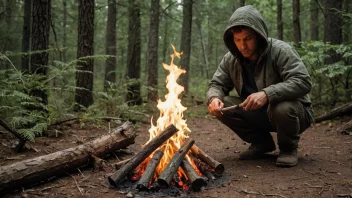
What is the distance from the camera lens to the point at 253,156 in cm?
411

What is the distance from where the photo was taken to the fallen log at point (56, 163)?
2795 millimetres

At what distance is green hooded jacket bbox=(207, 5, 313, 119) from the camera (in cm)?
329

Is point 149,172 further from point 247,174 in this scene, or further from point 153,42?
point 153,42

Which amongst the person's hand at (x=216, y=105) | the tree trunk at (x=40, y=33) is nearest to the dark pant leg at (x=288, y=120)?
the person's hand at (x=216, y=105)

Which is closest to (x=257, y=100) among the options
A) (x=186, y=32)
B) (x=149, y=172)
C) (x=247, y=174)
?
(x=247, y=174)

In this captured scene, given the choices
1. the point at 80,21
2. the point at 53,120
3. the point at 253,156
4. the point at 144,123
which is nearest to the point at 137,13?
the point at 80,21

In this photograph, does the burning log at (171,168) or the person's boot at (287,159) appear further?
the person's boot at (287,159)

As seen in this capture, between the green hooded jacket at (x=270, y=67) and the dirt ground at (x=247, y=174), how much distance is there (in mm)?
818

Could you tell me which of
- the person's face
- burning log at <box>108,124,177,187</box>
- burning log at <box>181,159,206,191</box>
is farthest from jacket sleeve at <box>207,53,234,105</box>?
burning log at <box>181,159,206,191</box>

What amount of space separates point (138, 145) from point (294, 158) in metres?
2.72

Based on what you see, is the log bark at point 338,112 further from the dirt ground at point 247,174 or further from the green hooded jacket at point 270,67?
the green hooded jacket at point 270,67

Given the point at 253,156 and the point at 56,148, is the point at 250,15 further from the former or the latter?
the point at 56,148

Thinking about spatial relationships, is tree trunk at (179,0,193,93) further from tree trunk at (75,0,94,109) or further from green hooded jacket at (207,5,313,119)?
green hooded jacket at (207,5,313,119)

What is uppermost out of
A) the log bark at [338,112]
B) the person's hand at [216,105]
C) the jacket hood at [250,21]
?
the jacket hood at [250,21]
